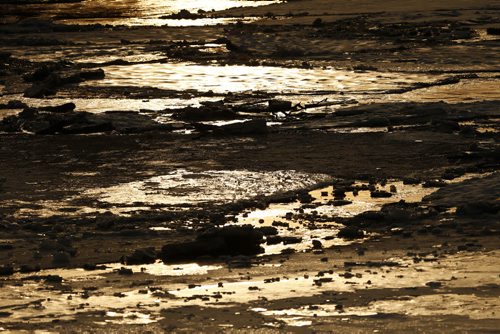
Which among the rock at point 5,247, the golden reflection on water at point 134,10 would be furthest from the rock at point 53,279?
the golden reflection on water at point 134,10

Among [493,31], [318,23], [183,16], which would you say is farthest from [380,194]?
[183,16]

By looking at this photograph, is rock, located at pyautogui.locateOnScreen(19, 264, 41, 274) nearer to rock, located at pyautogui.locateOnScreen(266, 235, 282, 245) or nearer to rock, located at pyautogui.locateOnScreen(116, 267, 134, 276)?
rock, located at pyautogui.locateOnScreen(116, 267, 134, 276)

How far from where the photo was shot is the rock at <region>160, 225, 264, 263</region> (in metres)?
8.18

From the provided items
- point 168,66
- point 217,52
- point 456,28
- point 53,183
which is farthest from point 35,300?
point 456,28

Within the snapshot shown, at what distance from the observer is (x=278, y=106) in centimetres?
1495

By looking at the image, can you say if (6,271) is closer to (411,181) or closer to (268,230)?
(268,230)

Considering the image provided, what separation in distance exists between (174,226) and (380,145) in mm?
3803

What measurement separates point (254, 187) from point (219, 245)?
2.35 m

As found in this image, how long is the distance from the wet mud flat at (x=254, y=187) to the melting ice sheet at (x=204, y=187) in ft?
0.10

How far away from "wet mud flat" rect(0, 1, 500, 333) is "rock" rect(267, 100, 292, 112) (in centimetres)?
2

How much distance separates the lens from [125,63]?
20375 mm

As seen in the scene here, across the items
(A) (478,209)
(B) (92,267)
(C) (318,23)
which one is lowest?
(C) (318,23)

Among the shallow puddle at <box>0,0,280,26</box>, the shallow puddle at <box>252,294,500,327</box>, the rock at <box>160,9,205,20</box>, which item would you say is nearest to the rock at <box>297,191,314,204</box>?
the shallow puddle at <box>252,294,500,327</box>

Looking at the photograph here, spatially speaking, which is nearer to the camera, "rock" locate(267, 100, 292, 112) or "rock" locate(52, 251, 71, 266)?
"rock" locate(52, 251, 71, 266)
